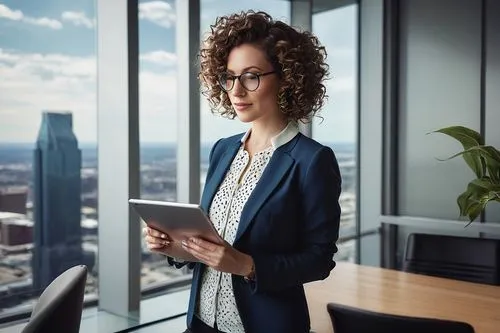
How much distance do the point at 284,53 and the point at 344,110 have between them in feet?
10.6

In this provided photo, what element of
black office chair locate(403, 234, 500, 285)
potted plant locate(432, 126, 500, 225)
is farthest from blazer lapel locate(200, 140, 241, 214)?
potted plant locate(432, 126, 500, 225)

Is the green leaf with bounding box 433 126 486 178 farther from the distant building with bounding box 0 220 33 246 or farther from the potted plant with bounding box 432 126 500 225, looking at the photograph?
the distant building with bounding box 0 220 33 246

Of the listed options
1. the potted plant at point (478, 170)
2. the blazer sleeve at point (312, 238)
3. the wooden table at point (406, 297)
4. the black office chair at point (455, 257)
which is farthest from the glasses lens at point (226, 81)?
the potted plant at point (478, 170)

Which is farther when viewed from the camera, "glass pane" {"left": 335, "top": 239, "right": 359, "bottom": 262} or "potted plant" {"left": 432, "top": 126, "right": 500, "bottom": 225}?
"glass pane" {"left": 335, "top": 239, "right": 359, "bottom": 262}

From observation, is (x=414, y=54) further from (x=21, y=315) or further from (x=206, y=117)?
(x=21, y=315)

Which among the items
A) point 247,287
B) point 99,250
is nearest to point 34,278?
point 99,250

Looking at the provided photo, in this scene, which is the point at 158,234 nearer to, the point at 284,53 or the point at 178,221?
the point at 178,221

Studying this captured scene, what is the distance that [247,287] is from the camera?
4.22ft

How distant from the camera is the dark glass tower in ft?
7.97

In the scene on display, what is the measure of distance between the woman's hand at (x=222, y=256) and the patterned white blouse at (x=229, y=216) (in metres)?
0.11

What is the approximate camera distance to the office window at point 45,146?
2.30 meters

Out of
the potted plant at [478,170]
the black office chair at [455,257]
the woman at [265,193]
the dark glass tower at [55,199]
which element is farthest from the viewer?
the potted plant at [478,170]

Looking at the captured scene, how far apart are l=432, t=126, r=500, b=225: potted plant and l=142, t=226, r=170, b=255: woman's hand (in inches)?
82.8

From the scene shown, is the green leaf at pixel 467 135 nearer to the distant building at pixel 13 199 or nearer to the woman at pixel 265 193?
the woman at pixel 265 193
